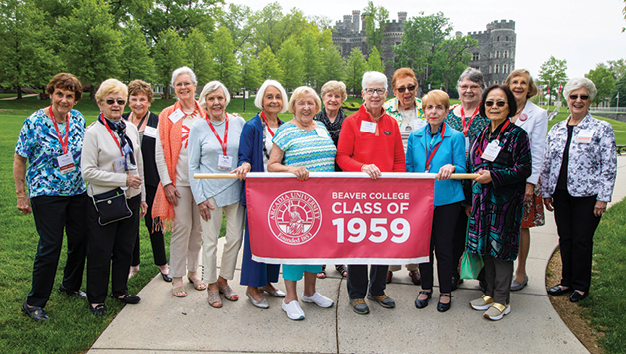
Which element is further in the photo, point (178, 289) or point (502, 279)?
point (178, 289)

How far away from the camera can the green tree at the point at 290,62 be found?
5334cm

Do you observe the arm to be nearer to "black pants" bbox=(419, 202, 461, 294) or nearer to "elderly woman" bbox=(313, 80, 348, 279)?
"elderly woman" bbox=(313, 80, 348, 279)

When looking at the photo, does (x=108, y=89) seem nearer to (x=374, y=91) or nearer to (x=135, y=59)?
(x=374, y=91)

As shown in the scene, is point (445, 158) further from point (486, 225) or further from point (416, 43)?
point (416, 43)

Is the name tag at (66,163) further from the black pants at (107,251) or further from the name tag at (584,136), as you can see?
the name tag at (584,136)

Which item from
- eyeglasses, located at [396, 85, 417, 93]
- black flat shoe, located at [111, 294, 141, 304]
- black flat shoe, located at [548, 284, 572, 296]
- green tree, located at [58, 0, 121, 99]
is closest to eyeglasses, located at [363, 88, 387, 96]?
eyeglasses, located at [396, 85, 417, 93]

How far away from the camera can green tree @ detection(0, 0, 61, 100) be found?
37.0 meters

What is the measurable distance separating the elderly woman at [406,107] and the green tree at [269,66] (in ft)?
155

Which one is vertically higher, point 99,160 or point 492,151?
point 492,151

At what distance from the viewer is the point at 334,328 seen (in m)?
3.53

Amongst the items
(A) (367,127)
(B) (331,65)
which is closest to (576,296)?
(A) (367,127)

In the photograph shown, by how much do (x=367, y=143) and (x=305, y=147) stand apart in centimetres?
58

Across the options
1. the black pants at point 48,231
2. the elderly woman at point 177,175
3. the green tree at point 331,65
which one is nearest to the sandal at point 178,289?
the elderly woman at point 177,175

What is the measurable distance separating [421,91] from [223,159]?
8244 centimetres
